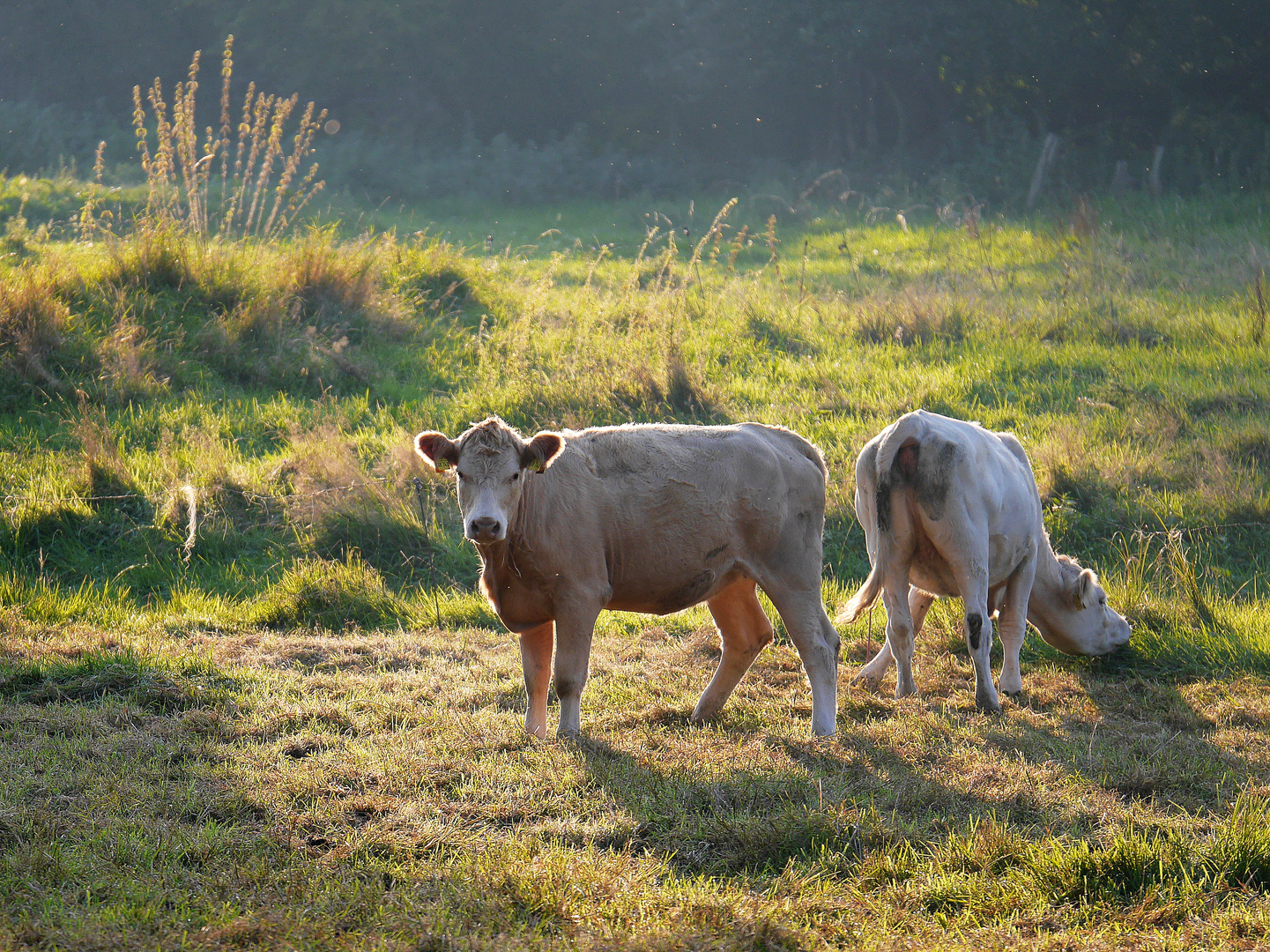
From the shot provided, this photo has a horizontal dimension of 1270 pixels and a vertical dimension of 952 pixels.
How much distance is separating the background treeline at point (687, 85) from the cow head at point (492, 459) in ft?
67.5

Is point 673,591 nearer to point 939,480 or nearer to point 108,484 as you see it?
point 939,480

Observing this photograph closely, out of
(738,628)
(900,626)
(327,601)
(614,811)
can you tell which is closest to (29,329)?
(327,601)

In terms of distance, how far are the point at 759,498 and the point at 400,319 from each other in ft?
25.7

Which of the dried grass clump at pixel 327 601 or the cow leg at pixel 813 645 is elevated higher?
the cow leg at pixel 813 645

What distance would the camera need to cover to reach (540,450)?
5184 millimetres

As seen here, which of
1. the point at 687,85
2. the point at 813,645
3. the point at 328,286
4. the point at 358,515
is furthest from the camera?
the point at 687,85

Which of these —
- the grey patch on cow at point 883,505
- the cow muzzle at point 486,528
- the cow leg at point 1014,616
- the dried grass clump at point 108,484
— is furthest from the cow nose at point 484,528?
the dried grass clump at point 108,484

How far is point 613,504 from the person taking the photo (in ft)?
18.5

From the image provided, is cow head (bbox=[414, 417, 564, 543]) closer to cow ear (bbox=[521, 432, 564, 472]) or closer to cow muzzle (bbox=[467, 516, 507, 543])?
cow ear (bbox=[521, 432, 564, 472])

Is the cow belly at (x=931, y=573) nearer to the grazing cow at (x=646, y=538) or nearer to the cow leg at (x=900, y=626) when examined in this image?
the cow leg at (x=900, y=626)

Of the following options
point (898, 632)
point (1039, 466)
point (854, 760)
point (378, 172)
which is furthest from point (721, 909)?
point (378, 172)

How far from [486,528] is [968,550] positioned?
9.64ft

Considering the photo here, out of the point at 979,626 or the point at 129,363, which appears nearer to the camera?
the point at 979,626

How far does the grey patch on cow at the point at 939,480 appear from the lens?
6270mm
